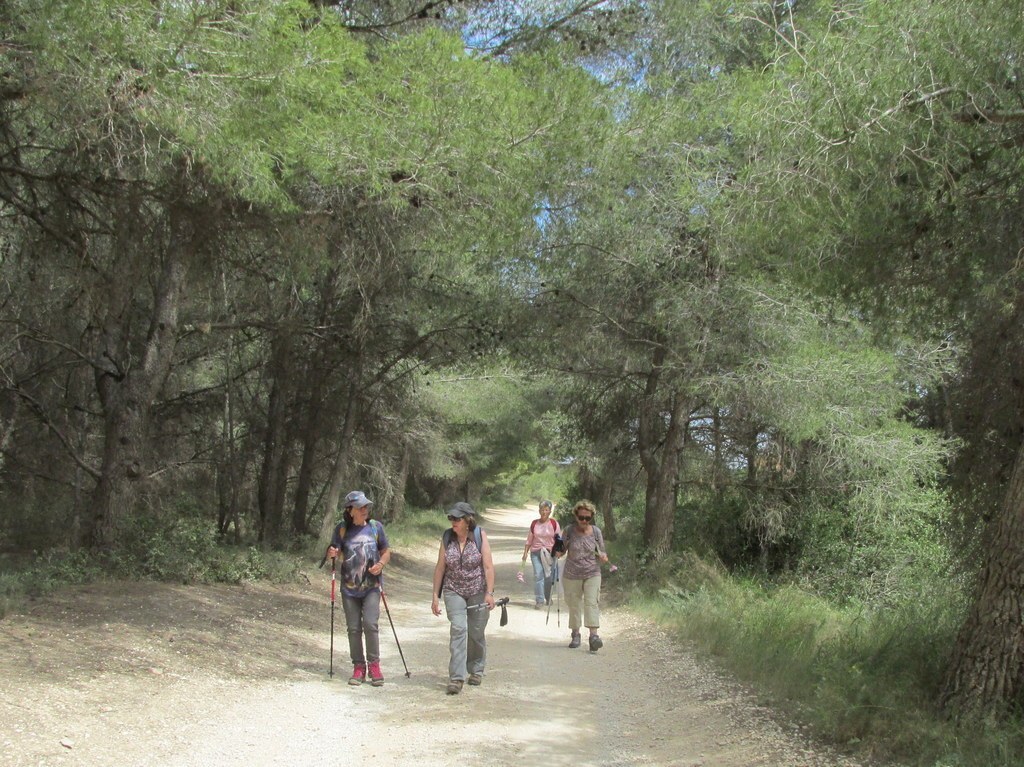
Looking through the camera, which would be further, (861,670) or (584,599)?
(584,599)

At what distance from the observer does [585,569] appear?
9562 millimetres

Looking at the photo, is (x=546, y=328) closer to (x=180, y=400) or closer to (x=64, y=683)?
(x=180, y=400)

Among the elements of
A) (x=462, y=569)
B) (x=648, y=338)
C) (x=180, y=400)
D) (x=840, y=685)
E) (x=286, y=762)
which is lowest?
(x=286, y=762)

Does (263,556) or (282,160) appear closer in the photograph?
(282,160)

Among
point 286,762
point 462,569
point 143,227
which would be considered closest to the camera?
point 286,762

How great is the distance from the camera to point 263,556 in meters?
13.4

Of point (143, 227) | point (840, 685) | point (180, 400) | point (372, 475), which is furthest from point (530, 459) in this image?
point (840, 685)

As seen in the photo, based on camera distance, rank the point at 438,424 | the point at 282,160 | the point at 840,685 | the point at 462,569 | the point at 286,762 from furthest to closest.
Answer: the point at 438,424
the point at 282,160
the point at 462,569
the point at 840,685
the point at 286,762

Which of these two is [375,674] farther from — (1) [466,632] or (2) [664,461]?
(2) [664,461]

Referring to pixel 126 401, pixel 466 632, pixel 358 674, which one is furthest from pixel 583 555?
pixel 126 401

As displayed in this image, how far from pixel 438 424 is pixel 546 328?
314 inches

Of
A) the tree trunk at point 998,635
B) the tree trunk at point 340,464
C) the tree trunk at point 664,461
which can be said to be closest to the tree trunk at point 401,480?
the tree trunk at point 340,464

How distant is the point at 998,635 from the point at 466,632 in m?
3.94

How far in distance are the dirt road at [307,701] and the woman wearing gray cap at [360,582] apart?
9.8 inches
